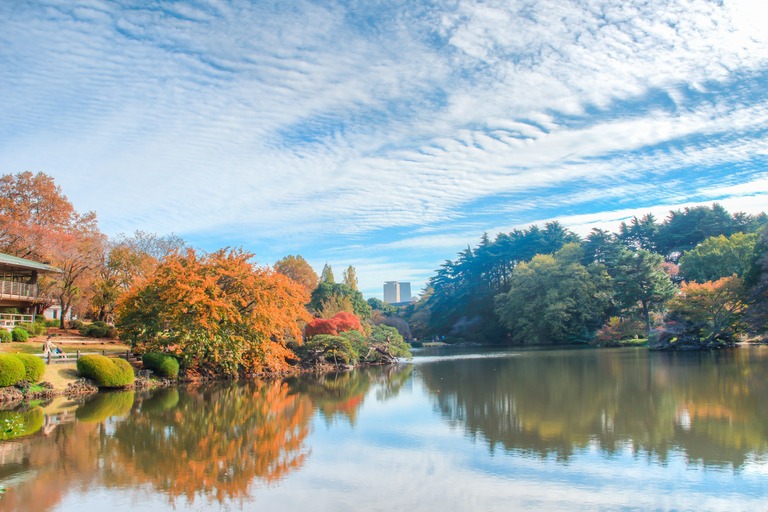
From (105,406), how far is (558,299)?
39.5 m

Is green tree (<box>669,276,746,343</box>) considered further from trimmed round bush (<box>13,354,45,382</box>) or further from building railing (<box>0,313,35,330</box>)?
A: building railing (<box>0,313,35,330</box>)

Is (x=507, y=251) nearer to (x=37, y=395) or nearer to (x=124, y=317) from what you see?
(x=124, y=317)

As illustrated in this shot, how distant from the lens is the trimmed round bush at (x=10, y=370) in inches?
647

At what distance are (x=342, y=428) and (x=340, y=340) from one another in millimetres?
16697

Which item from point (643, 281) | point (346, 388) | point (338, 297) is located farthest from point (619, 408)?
point (643, 281)

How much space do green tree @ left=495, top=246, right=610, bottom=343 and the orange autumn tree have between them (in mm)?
29639

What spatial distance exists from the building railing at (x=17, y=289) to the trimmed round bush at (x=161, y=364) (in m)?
11.9

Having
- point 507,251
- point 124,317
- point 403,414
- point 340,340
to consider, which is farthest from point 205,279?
point 507,251

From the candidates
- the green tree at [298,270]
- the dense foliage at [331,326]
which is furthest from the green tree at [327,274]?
the dense foliage at [331,326]

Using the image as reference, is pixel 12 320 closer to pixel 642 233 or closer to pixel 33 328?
pixel 33 328

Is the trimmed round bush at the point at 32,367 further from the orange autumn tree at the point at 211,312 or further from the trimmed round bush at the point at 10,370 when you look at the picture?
the orange autumn tree at the point at 211,312

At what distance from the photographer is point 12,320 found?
28.0 m

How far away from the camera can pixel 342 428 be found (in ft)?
39.9

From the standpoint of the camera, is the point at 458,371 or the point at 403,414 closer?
the point at 403,414
